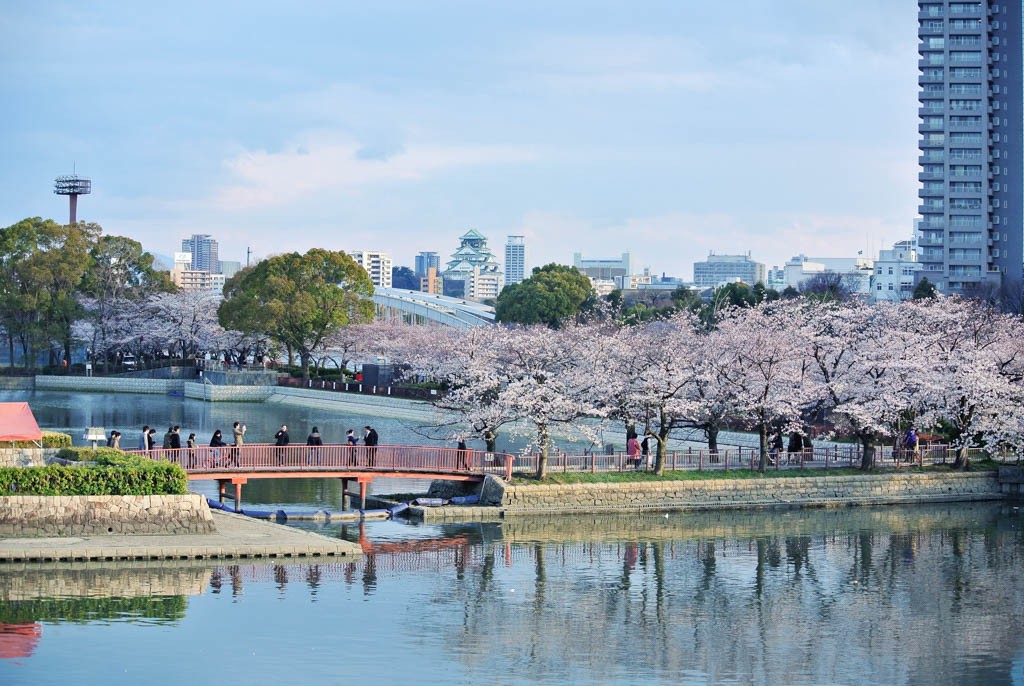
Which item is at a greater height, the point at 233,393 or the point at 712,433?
the point at 233,393

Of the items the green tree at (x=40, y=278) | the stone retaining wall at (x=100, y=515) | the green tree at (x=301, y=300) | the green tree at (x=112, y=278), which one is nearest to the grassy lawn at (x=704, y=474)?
the stone retaining wall at (x=100, y=515)

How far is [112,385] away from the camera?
A: 9769 centimetres

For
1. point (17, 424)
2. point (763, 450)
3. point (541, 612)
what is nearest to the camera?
point (541, 612)

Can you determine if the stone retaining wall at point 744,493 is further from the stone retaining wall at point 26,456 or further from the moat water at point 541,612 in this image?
the stone retaining wall at point 26,456

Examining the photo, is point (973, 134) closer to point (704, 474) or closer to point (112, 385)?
point (112, 385)

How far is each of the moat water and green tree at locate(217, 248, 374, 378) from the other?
174 feet

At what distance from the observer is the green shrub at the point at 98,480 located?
3044 centimetres

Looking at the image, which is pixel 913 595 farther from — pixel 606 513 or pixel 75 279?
pixel 75 279

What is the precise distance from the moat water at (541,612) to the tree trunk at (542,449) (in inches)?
103

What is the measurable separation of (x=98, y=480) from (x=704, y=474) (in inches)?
824

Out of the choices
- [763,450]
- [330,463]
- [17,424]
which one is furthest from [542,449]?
[17,424]

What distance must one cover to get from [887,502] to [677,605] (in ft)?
63.5

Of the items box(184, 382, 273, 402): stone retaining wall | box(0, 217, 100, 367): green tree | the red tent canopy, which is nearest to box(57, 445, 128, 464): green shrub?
the red tent canopy

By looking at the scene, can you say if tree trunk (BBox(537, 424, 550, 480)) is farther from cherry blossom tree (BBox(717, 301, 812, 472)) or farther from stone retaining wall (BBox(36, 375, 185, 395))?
stone retaining wall (BBox(36, 375, 185, 395))
